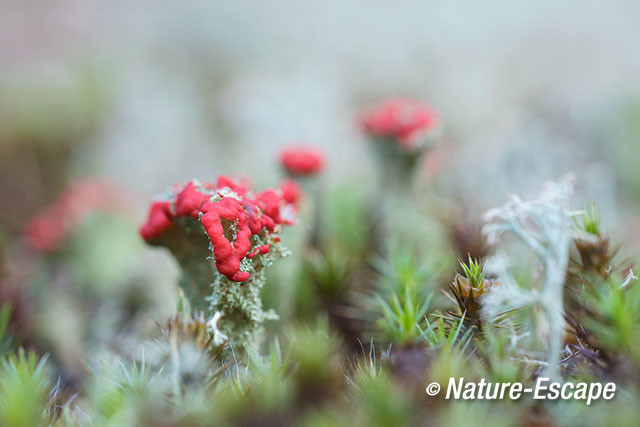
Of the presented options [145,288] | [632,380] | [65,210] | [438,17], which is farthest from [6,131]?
[438,17]

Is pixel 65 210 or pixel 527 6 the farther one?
pixel 527 6

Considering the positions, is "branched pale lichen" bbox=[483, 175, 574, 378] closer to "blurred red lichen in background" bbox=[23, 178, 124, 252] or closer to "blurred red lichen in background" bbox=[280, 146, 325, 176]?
"blurred red lichen in background" bbox=[280, 146, 325, 176]

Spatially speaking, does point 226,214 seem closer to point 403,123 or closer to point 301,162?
point 301,162

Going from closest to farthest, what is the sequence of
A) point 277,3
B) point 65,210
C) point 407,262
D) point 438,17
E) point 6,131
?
point 407,262 → point 65,210 → point 6,131 → point 438,17 → point 277,3

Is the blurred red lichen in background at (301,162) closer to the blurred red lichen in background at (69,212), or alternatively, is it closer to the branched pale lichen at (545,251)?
the branched pale lichen at (545,251)

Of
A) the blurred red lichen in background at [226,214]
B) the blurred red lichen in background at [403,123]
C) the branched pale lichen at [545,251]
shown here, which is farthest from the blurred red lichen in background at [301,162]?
the branched pale lichen at [545,251]

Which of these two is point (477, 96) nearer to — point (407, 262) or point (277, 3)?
point (277, 3)

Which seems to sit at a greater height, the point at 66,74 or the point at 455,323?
the point at 66,74

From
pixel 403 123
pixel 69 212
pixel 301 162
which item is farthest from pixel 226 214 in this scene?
pixel 69 212

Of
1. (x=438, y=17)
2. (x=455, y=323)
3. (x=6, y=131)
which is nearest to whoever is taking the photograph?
(x=455, y=323)
